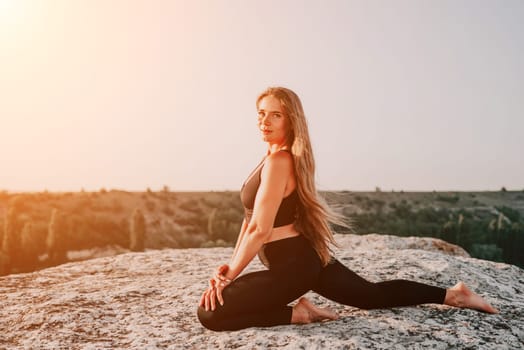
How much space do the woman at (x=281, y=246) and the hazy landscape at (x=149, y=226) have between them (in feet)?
46.5

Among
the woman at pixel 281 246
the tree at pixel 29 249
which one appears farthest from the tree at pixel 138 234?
the woman at pixel 281 246

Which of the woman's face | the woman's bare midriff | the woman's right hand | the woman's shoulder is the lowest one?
the woman's right hand

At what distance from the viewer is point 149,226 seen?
45.4 meters

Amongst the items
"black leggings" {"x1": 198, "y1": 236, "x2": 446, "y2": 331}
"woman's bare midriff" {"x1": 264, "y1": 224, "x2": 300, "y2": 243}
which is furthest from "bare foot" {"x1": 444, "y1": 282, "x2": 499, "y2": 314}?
"woman's bare midriff" {"x1": 264, "y1": 224, "x2": 300, "y2": 243}

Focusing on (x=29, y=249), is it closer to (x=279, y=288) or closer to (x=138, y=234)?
(x=138, y=234)

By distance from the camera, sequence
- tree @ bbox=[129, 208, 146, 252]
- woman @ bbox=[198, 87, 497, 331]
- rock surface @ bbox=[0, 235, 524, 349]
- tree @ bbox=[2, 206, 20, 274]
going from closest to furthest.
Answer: rock surface @ bbox=[0, 235, 524, 349] → woman @ bbox=[198, 87, 497, 331] → tree @ bbox=[2, 206, 20, 274] → tree @ bbox=[129, 208, 146, 252]

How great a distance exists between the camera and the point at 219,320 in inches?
169

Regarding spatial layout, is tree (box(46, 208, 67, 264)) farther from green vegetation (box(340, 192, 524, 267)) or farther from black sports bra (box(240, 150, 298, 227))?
black sports bra (box(240, 150, 298, 227))

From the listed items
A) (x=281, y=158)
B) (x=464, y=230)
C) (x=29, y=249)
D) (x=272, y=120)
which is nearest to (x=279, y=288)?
(x=281, y=158)

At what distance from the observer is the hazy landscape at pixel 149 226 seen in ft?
99.3

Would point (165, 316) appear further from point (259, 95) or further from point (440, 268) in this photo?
point (440, 268)

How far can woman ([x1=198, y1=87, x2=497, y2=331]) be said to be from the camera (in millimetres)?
4254

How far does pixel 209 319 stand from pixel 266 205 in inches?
44.6

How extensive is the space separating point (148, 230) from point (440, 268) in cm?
3912
